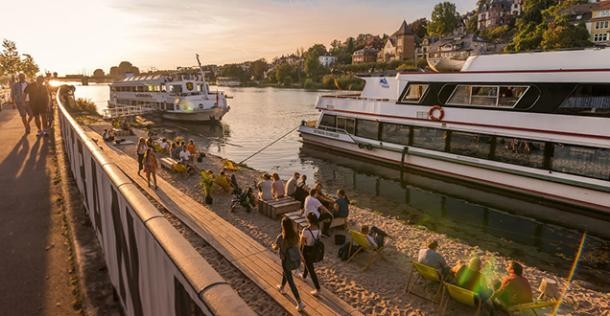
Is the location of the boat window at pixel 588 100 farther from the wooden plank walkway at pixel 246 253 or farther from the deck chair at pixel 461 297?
the wooden plank walkway at pixel 246 253

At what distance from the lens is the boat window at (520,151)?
1841cm

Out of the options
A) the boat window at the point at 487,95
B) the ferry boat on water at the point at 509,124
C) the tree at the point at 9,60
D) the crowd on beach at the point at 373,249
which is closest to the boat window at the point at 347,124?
the ferry boat on water at the point at 509,124

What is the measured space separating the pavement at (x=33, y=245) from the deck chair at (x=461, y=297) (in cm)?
684

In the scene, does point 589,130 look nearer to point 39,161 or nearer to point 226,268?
point 226,268

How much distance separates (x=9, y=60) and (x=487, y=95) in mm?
56964

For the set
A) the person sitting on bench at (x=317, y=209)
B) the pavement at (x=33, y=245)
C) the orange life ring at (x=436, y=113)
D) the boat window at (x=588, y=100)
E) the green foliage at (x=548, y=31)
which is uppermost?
the green foliage at (x=548, y=31)

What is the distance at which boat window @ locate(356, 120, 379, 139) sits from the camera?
26.9 meters

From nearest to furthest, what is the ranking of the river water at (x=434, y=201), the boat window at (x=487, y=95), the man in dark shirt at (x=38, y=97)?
the river water at (x=434, y=201), the man in dark shirt at (x=38, y=97), the boat window at (x=487, y=95)

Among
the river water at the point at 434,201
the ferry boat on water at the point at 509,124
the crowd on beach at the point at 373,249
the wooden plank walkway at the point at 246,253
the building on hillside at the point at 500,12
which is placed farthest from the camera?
the building on hillside at the point at 500,12

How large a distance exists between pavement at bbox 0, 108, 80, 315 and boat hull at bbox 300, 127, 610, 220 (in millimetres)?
19181

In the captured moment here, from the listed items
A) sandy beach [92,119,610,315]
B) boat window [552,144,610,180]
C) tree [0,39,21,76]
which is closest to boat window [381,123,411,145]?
boat window [552,144,610,180]

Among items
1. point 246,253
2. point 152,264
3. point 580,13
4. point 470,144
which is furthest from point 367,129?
point 580,13

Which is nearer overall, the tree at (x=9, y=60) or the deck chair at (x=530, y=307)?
the deck chair at (x=530, y=307)

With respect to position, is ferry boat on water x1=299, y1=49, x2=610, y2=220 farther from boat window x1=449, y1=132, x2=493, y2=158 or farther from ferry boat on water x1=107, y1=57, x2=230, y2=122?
ferry boat on water x1=107, y1=57, x2=230, y2=122
